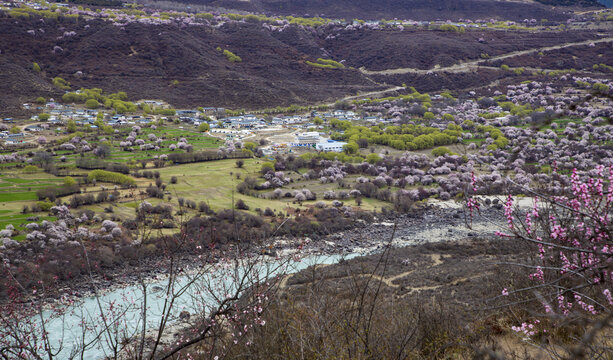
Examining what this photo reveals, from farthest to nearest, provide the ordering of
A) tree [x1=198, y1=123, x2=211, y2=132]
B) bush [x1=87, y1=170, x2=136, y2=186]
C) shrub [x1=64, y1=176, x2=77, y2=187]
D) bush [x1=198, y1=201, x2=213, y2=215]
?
tree [x1=198, y1=123, x2=211, y2=132] → bush [x1=87, y1=170, x2=136, y2=186] → shrub [x1=64, y1=176, x2=77, y2=187] → bush [x1=198, y1=201, x2=213, y2=215]

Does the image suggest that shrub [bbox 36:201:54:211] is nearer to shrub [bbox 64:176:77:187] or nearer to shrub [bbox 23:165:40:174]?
shrub [bbox 64:176:77:187]

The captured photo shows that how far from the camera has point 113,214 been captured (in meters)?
19.8

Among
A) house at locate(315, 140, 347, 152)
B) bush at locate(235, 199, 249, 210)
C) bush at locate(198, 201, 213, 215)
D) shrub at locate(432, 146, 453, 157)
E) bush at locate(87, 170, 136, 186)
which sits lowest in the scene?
shrub at locate(432, 146, 453, 157)

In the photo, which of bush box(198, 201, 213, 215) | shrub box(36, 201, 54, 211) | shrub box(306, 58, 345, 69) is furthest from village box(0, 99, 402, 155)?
shrub box(306, 58, 345, 69)

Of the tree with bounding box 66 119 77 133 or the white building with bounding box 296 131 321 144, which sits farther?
the white building with bounding box 296 131 321 144

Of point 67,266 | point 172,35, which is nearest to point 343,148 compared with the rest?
point 67,266

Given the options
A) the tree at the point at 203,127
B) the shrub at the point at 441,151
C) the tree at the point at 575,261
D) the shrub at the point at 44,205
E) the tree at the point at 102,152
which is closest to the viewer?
the tree at the point at 575,261

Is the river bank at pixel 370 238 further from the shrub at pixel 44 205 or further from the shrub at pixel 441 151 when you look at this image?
the shrub at pixel 441 151

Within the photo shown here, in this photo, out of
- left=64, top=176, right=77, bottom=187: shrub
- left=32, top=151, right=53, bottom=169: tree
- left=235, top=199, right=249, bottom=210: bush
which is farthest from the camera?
left=32, top=151, right=53, bottom=169: tree

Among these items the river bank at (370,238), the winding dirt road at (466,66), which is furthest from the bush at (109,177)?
the winding dirt road at (466,66)

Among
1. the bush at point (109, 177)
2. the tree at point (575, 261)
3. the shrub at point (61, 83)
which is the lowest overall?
the bush at point (109, 177)

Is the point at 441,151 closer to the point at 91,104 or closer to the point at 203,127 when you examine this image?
the point at 203,127

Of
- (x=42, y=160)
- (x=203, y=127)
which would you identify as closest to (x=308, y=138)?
(x=203, y=127)

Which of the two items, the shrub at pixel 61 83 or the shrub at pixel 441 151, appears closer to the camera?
the shrub at pixel 441 151
